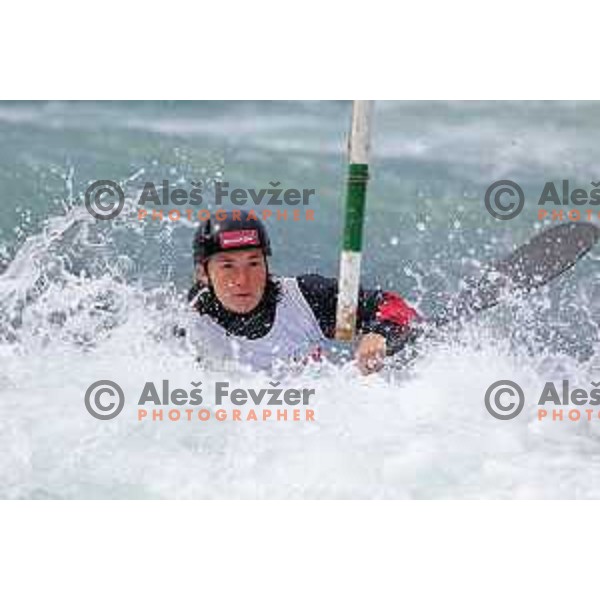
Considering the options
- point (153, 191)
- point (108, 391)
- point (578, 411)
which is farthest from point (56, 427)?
point (578, 411)

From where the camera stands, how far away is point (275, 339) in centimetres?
262

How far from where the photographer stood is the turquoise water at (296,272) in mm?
2561

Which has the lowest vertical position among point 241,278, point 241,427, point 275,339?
point 241,427

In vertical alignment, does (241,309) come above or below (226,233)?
below

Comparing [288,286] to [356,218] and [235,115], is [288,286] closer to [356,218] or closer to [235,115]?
[356,218]

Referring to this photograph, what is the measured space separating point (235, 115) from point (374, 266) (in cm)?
42

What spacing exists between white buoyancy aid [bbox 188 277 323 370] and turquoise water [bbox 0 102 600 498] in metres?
0.05

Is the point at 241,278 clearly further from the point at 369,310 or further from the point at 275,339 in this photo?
the point at 369,310

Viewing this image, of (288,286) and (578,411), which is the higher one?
(288,286)

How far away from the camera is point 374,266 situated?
2580 mm

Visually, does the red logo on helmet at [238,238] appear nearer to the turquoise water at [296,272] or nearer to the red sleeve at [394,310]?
the turquoise water at [296,272]

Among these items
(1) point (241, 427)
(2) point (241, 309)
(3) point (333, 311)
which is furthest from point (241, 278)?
(1) point (241, 427)

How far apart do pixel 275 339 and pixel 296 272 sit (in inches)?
5.9
